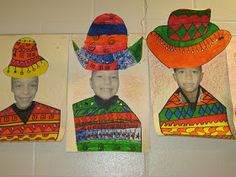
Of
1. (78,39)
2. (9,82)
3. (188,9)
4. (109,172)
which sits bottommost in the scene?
(109,172)

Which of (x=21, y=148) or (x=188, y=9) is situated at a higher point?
(x=188, y=9)

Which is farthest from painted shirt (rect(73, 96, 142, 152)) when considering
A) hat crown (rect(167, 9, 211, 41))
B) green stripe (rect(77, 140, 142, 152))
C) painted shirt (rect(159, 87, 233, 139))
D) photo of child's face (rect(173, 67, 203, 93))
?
hat crown (rect(167, 9, 211, 41))

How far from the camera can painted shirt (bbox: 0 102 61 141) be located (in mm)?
927

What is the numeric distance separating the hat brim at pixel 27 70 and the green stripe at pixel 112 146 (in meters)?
0.32

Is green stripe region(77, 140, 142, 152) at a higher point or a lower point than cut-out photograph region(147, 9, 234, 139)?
lower

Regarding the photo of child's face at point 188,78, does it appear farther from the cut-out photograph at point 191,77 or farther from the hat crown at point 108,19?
the hat crown at point 108,19

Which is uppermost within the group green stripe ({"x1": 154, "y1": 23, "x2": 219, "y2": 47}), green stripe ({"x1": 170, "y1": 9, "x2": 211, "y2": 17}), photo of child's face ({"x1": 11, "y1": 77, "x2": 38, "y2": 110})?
green stripe ({"x1": 170, "y1": 9, "x2": 211, "y2": 17})

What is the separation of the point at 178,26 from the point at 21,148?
72 cm

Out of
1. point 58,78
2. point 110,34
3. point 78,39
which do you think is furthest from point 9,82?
point 110,34

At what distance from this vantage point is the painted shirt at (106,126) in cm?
91

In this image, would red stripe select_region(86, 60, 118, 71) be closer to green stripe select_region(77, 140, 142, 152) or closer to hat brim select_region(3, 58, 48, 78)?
hat brim select_region(3, 58, 48, 78)

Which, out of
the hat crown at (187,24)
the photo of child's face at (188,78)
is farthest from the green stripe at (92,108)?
the hat crown at (187,24)

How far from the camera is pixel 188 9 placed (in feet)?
3.30

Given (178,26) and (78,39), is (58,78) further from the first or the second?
(178,26)
